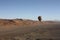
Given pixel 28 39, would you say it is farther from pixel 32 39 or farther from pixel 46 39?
pixel 46 39

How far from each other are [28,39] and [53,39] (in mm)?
3140

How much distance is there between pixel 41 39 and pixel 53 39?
150 centimetres

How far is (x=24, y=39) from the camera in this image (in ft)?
63.0

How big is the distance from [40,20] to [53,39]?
7055 centimetres

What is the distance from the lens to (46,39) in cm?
1905

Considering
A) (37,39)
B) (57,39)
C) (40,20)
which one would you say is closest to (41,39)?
(37,39)

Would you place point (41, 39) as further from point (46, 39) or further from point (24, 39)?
point (24, 39)

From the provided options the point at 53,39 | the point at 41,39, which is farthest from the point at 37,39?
the point at 53,39

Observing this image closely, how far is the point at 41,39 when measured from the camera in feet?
62.5

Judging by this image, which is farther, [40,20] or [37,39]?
[40,20]

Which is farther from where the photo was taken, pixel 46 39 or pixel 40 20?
pixel 40 20

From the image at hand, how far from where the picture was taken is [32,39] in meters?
19.0

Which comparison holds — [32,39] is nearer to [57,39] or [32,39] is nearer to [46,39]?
[46,39]

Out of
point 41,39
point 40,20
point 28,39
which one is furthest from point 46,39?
point 40,20
